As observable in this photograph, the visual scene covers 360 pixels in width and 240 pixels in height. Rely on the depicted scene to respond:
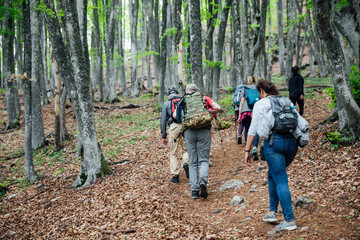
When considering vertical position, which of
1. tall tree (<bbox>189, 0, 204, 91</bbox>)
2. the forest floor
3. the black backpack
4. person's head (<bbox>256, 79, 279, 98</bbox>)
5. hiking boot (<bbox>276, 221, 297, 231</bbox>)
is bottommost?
the forest floor

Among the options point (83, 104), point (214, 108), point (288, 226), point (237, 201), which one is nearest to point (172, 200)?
point (237, 201)

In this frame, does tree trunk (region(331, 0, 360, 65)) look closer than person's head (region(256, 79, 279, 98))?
No

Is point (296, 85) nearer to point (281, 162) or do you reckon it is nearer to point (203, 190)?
point (203, 190)

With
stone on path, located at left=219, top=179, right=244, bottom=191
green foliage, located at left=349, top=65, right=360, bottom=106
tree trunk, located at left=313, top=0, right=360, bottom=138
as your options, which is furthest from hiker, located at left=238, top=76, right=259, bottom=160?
green foliage, located at left=349, top=65, right=360, bottom=106

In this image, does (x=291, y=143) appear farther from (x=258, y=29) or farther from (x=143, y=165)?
(x=258, y=29)

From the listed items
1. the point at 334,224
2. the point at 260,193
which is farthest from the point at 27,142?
the point at 334,224

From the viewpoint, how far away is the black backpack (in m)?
3.28

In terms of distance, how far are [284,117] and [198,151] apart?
223cm

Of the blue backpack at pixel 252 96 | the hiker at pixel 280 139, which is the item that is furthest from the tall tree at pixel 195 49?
the hiker at pixel 280 139

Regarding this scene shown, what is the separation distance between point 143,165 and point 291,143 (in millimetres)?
5361

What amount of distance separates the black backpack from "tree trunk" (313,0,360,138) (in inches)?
108

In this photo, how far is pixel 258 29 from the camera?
11812 millimetres

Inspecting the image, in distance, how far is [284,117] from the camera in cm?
329

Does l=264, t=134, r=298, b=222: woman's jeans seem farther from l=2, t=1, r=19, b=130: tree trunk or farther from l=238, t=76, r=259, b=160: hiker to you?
l=2, t=1, r=19, b=130: tree trunk
